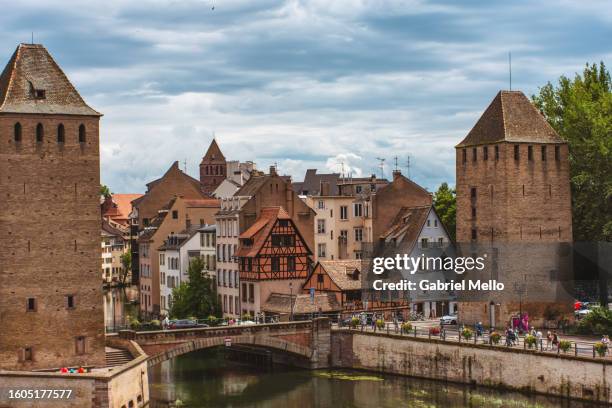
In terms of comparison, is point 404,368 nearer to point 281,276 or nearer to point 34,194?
point 281,276

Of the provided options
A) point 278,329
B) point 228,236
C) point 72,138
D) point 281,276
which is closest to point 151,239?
point 228,236

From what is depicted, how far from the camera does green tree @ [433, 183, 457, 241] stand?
3681 inches

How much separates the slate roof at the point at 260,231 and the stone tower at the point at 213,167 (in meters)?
88.3

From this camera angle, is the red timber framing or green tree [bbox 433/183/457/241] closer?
the red timber framing

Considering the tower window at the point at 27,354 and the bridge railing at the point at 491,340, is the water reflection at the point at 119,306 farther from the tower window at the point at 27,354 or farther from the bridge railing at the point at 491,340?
the tower window at the point at 27,354

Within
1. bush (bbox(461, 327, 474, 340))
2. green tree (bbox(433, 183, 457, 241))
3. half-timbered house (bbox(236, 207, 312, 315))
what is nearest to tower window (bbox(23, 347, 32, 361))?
bush (bbox(461, 327, 474, 340))

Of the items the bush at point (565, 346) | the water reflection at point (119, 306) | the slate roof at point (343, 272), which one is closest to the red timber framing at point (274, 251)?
the slate roof at point (343, 272)

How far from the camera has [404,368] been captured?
6712 centimetres

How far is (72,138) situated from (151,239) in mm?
45731

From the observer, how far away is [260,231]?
3248 inches

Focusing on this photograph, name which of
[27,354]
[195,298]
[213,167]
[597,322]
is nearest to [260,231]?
[195,298]

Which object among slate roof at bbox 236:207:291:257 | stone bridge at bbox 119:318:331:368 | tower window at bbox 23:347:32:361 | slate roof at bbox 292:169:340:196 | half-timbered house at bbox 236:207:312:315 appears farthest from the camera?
slate roof at bbox 292:169:340:196

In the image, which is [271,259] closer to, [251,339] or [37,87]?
[251,339]

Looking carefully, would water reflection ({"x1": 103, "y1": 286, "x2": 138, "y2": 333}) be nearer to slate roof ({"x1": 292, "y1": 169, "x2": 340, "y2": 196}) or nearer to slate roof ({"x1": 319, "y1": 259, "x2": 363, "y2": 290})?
slate roof ({"x1": 319, "y1": 259, "x2": 363, "y2": 290})
